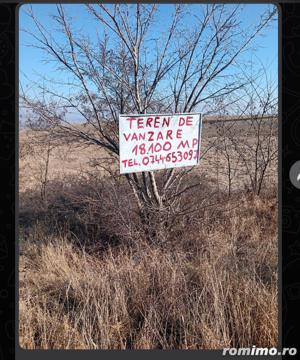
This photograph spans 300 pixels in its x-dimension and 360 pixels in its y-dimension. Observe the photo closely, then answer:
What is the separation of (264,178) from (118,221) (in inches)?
37.9

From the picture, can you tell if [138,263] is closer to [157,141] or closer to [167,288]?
[167,288]

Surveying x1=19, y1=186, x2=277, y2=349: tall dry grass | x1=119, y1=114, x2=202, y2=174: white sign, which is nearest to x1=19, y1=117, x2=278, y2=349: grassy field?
x1=19, y1=186, x2=277, y2=349: tall dry grass

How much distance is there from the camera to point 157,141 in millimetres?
1772

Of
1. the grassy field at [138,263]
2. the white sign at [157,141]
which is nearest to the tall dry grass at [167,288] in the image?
the grassy field at [138,263]

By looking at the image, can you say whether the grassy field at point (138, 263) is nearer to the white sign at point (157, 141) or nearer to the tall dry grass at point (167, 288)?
the tall dry grass at point (167, 288)

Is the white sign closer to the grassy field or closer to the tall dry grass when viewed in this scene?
the grassy field

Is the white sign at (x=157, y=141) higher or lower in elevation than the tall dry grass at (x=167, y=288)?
higher

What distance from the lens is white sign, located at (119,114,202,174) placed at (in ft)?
5.83

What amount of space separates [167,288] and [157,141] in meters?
0.86

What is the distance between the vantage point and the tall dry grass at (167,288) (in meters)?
1.76

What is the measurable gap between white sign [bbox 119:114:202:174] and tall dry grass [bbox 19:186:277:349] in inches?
20.0

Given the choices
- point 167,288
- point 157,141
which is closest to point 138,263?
point 167,288

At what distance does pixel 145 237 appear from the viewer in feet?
7.19

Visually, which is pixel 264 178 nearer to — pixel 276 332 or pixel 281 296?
pixel 281 296
